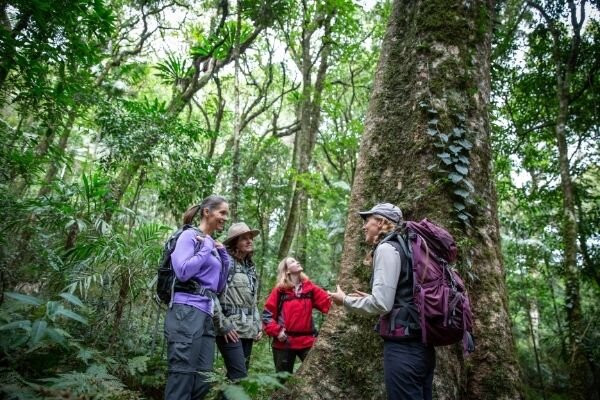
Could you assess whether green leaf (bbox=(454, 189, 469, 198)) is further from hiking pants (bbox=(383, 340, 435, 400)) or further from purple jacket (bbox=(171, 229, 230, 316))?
purple jacket (bbox=(171, 229, 230, 316))

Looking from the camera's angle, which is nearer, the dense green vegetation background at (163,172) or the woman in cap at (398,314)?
the woman in cap at (398,314)

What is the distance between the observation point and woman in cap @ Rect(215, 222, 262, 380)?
11.1 feet

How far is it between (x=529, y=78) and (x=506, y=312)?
323 inches

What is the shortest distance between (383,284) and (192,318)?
1.39 m

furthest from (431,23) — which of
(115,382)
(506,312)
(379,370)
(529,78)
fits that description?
(529,78)

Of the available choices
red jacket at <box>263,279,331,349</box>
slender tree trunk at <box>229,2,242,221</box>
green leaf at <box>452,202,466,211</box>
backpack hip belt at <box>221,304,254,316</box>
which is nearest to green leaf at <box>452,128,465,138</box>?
green leaf at <box>452,202,466,211</box>

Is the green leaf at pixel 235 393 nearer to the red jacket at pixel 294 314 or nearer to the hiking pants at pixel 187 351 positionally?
the hiking pants at pixel 187 351

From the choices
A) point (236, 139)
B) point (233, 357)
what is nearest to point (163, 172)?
point (236, 139)

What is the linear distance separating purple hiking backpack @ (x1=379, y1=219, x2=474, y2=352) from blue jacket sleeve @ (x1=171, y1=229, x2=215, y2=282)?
1.34 m

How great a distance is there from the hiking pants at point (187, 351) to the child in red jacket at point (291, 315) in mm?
1479

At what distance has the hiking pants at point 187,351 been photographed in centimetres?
266

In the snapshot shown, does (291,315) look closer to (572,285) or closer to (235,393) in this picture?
(235,393)

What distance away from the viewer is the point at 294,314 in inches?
171

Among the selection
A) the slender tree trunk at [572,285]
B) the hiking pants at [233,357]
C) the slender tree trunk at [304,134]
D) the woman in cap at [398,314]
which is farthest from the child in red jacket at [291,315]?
the slender tree trunk at [572,285]
